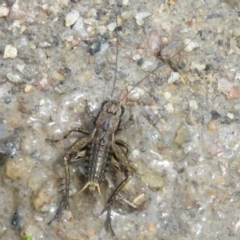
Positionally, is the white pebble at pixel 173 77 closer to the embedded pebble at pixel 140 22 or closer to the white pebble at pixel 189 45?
the white pebble at pixel 189 45

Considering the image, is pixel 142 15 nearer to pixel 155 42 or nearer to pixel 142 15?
pixel 142 15

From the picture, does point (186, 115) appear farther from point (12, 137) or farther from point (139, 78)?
point (12, 137)

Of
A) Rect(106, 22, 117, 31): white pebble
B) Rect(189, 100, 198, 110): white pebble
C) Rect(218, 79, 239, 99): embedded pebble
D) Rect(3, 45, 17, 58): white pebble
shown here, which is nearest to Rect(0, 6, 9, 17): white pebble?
Rect(3, 45, 17, 58): white pebble

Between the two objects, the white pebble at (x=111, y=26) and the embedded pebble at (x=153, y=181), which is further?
the white pebble at (x=111, y=26)

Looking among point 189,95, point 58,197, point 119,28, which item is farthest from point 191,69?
point 58,197

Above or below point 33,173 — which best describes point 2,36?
above

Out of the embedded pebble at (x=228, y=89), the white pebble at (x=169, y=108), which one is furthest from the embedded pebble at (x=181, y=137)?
the embedded pebble at (x=228, y=89)

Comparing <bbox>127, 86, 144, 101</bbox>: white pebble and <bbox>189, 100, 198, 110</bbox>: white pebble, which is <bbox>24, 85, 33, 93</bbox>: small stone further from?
<bbox>189, 100, 198, 110</bbox>: white pebble
